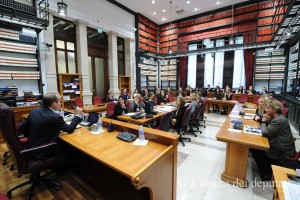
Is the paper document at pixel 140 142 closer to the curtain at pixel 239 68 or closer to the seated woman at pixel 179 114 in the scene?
the seated woman at pixel 179 114

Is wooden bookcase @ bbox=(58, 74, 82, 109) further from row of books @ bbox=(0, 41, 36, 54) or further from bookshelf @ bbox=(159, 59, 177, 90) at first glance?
bookshelf @ bbox=(159, 59, 177, 90)

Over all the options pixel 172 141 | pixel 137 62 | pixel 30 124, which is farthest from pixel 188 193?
pixel 137 62

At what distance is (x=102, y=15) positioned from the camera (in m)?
7.00

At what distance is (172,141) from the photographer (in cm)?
167

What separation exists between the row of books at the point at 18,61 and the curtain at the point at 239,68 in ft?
31.5

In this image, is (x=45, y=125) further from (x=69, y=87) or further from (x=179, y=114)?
(x=69, y=87)

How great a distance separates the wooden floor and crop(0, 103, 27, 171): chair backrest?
66cm

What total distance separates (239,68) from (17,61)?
33.1ft

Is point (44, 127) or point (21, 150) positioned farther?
point (44, 127)

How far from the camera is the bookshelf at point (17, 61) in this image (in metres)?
4.10

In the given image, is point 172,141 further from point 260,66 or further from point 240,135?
point 260,66

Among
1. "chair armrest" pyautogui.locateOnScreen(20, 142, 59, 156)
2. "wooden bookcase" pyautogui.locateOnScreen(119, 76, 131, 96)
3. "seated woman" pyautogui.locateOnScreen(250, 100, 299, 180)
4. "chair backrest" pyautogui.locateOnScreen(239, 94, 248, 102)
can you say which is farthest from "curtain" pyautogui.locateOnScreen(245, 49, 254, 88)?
"chair armrest" pyautogui.locateOnScreen(20, 142, 59, 156)

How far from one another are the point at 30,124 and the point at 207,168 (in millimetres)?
2915

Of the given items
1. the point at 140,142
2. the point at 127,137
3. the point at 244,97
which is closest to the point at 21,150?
the point at 127,137
